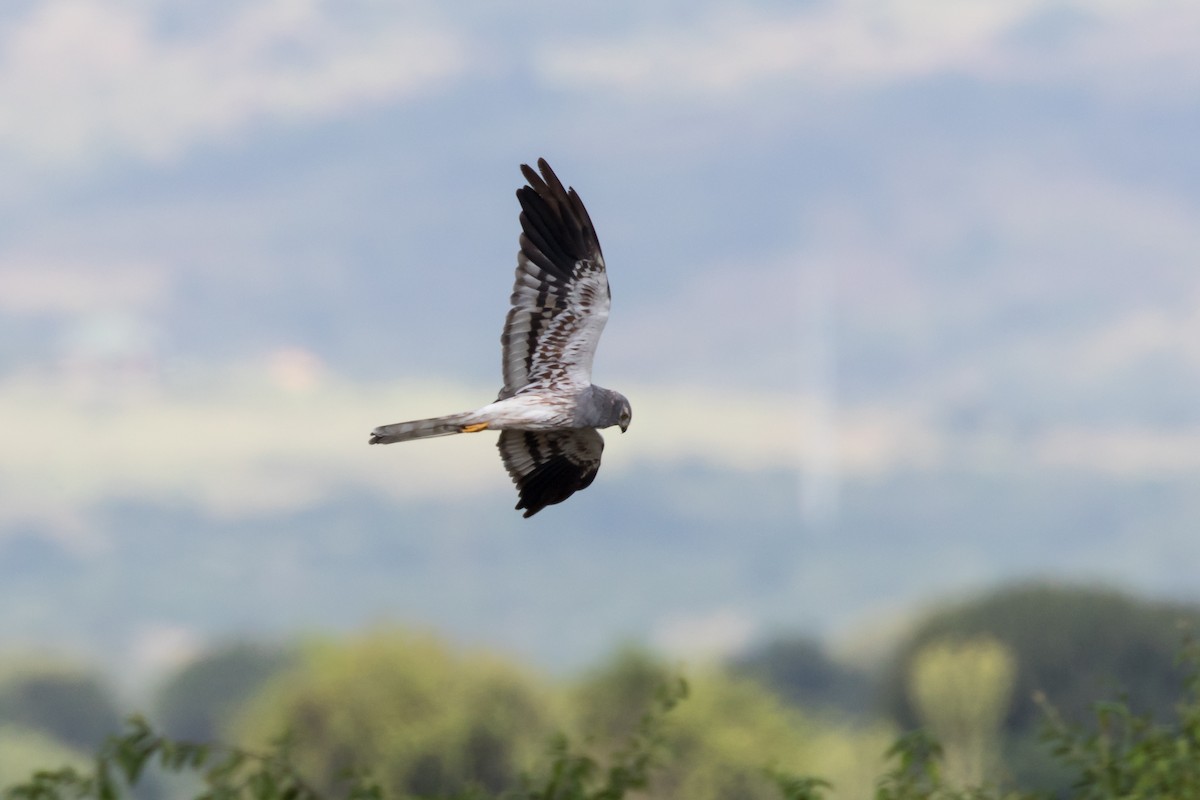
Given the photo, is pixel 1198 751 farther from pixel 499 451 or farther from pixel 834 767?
pixel 834 767

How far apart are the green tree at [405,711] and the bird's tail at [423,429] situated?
105 ft

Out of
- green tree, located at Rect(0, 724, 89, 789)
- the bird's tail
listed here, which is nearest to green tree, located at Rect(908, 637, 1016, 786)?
green tree, located at Rect(0, 724, 89, 789)

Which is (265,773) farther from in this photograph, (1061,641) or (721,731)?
(1061,641)

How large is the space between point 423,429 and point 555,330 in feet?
5.32

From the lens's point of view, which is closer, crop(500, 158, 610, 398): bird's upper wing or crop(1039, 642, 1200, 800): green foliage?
crop(1039, 642, 1200, 800): green foliage

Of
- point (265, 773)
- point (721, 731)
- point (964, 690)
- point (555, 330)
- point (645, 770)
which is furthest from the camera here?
point (964, 690)

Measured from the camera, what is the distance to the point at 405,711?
157 ft

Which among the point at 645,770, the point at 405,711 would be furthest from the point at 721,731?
the point at 645,770

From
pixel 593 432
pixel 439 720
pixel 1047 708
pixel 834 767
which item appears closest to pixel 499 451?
pixel 593 432

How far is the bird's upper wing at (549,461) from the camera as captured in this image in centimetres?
1027

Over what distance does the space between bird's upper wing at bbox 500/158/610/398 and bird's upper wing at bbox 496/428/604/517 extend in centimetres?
49

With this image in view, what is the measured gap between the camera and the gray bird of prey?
994 cm

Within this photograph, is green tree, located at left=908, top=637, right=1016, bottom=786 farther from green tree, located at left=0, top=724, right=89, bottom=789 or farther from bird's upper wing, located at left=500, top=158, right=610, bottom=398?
bird's upper wing, located at left=500, top=158, right=610, bottom=398

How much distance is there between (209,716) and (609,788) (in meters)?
38.1
